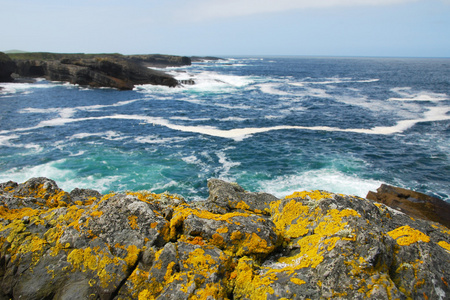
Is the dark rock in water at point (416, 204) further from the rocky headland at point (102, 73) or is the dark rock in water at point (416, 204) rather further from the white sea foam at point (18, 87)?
the white sea foam at point (18, 87)

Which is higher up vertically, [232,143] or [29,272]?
[29,272]

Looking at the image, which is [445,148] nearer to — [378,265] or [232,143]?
[232,143]

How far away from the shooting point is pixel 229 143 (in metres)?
29.1

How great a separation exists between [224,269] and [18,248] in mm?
5019

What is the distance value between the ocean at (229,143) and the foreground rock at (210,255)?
1106 centimetres

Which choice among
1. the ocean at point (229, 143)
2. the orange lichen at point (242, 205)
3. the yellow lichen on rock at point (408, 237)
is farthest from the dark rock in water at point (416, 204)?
the orange lichen at point (242, 205)

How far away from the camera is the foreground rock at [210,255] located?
505cm

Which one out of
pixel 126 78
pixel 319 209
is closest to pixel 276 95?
pixel 126 78

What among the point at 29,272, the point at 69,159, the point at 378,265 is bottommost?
the point at 69,159

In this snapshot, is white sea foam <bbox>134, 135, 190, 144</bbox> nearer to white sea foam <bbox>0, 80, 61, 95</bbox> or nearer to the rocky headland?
the rocky headland

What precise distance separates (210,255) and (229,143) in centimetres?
2350

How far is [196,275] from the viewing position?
540cm

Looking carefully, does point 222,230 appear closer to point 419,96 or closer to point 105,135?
point 105,135

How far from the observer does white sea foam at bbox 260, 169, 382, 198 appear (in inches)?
726
